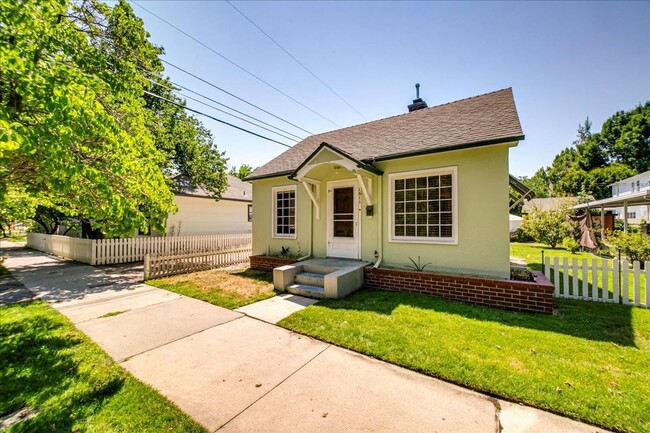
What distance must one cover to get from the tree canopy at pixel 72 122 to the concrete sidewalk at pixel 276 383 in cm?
197

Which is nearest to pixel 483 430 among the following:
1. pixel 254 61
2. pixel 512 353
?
pixel 512 353

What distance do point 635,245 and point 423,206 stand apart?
8550mm

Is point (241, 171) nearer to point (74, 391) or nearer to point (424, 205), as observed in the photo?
point (424, 205)

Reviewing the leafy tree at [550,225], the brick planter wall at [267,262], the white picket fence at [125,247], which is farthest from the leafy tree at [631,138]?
the white picket fence at [125,247]

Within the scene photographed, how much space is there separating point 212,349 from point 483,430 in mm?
3588

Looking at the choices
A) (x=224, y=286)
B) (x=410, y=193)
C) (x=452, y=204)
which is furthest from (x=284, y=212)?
(x=452, y=204)

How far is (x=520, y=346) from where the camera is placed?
154 inches

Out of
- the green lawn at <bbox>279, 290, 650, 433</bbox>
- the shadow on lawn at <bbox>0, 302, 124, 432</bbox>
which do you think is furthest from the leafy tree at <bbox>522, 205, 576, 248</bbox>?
the shadow on lawn at <bbox>0, 302, 124, 432</bbox>

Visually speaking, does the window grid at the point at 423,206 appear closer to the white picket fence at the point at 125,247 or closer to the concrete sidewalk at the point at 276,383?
the concrete sidewalk at the point at 276,383

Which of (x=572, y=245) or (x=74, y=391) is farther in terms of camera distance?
(x=572, y=245)

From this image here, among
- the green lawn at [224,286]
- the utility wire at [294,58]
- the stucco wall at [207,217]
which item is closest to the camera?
the green lawn at [224,286]

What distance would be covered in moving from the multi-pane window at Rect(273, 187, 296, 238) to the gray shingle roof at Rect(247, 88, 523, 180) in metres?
0.86

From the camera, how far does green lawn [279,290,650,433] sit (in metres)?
2.79

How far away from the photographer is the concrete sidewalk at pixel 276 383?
2.50 m
